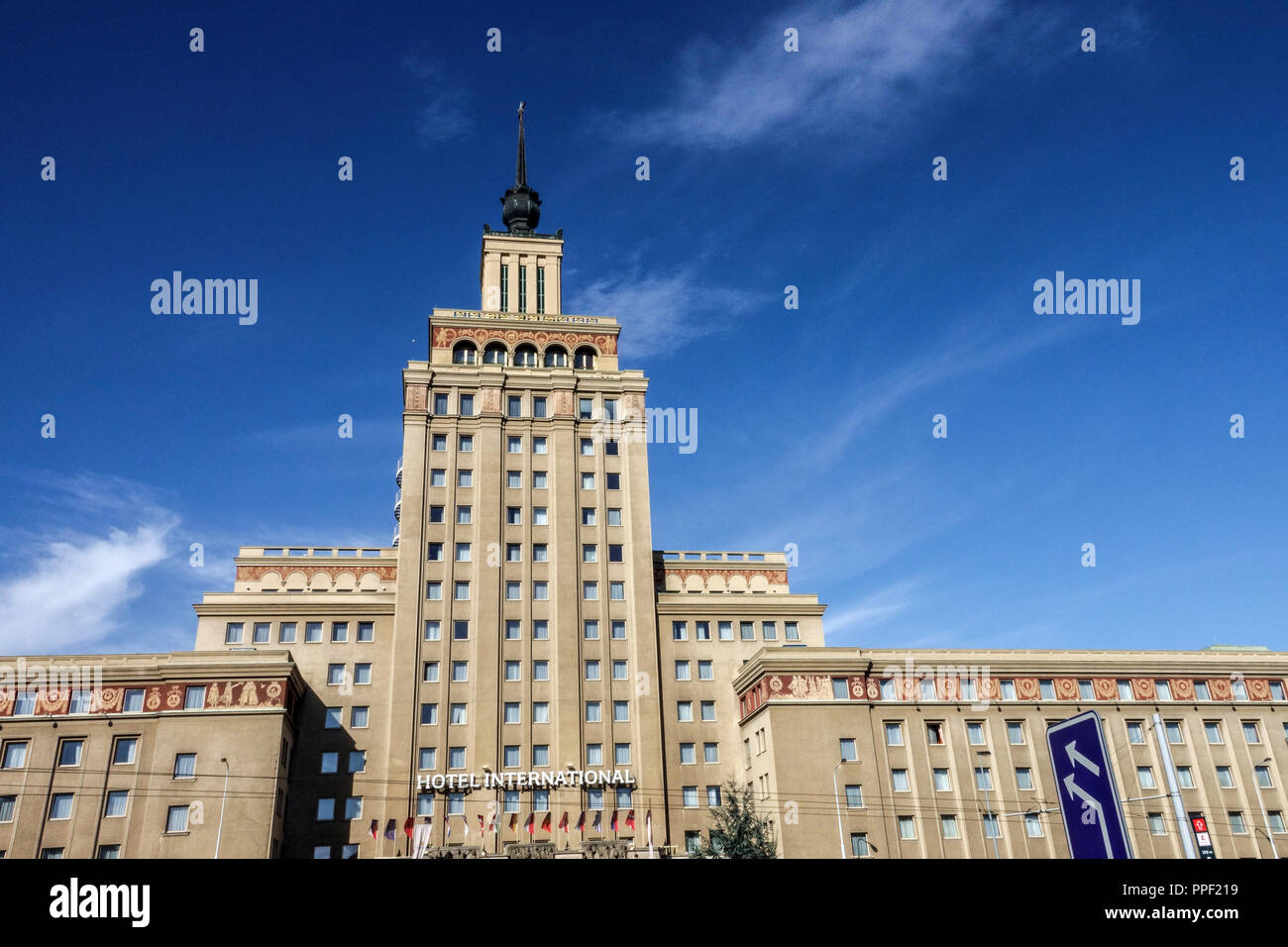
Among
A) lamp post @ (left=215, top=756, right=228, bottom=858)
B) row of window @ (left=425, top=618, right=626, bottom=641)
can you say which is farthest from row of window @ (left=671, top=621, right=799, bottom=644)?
lamp post @ (left=215, top=756, right=228, bottom=858)

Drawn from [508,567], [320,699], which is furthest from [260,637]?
[508,567]

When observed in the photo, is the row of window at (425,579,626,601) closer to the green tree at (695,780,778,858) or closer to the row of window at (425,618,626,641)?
the row of window at (425,618,626,641)

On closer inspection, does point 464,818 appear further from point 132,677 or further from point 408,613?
point 132,677

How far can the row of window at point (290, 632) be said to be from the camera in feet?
240

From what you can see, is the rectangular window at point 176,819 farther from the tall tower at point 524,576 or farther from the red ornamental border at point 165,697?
Result: the tall tower at point 524,576

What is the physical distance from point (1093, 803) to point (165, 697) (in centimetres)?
6376

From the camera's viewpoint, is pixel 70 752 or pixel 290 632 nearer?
pixel 70 752

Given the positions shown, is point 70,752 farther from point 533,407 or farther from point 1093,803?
point 1093,803

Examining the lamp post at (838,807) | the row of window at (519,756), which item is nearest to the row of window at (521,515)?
the row of window at (519,756)

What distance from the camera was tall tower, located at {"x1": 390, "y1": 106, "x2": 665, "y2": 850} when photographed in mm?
69438

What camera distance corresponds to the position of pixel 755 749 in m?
70.2

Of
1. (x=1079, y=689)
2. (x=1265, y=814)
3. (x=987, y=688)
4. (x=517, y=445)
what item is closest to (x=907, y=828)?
(x=987, y=688)

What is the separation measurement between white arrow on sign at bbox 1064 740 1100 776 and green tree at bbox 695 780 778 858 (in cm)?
4893

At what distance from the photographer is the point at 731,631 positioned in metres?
79.6
